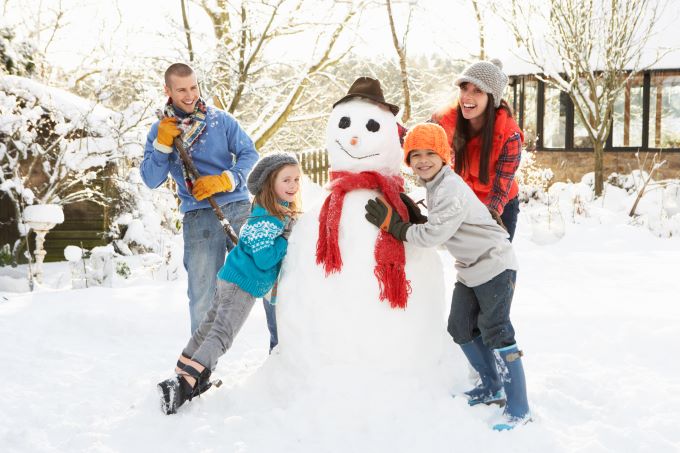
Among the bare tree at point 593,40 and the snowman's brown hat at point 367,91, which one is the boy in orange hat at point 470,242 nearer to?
the snowman's brown hat at point 367,91

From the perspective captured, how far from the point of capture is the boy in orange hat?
2.74 meters

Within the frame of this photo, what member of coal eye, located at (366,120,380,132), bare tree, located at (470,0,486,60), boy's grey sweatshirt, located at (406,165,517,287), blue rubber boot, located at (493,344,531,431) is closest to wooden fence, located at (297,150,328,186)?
bare tree, located at (470,0,486,60)

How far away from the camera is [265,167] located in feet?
10.3

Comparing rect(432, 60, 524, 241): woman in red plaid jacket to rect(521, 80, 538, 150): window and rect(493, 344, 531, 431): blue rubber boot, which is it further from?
rect(521, 80, 538, 150): window

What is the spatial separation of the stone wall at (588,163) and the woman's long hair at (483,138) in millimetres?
11651

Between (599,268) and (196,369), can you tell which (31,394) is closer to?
(196,369)

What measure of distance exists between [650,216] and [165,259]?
648cm

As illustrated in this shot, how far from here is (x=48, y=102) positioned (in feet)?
26.5

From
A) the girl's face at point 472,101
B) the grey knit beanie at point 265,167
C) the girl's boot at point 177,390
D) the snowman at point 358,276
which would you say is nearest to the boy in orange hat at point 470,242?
the snowman at point 358,276

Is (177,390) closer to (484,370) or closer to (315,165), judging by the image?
(484,370)

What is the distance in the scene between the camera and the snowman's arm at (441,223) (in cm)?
271

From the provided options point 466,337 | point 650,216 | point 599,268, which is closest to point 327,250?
point 466,337

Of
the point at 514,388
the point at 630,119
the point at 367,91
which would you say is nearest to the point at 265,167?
the point at 367,91

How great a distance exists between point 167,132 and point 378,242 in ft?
4.18
